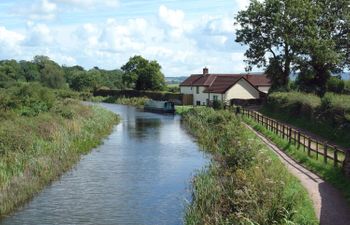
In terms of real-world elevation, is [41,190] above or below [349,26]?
below

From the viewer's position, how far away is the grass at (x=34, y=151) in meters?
22.7

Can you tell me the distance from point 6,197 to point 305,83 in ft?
167

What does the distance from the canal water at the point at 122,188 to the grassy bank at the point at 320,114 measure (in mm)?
8683

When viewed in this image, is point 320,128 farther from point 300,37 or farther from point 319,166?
point 300,37

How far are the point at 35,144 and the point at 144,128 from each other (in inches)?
1018

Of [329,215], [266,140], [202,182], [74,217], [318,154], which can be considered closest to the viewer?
[329,215]

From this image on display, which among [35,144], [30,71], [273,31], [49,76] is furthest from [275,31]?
[30,71]

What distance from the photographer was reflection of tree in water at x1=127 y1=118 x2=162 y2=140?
48472 millimetres

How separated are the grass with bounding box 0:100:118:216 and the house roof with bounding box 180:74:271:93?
35.0 meters

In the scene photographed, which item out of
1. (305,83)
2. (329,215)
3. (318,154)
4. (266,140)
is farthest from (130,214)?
(305,83)

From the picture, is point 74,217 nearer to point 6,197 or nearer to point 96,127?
point 6,197

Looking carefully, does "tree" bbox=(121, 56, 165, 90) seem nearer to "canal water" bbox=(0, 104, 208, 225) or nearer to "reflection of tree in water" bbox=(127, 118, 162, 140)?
"reflection of tree in water" bbox=(127, 118, 162, 140)

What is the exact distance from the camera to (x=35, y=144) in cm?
2964

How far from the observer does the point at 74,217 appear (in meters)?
20.2
